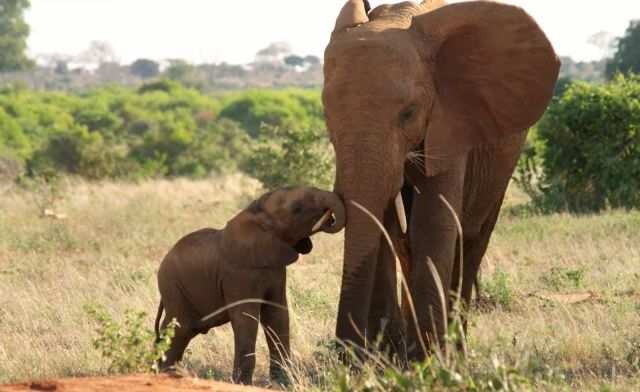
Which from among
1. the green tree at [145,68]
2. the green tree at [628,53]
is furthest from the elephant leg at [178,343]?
the green tree at [145,68]

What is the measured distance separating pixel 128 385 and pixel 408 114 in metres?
2.42

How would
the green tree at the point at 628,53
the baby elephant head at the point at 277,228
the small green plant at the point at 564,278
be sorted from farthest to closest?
1. the green tree at the point at 628,53
2. the small green plant at the point at 564,278
3. the baby elephant head at the point at 277,228

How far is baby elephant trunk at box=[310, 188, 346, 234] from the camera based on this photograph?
6.89 meters

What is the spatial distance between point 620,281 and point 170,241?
19.0ft

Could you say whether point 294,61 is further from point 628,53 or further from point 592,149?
point 592,149

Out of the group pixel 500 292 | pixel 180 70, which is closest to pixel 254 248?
pixel 500 292

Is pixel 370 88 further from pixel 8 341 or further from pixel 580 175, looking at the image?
pixel 580 175

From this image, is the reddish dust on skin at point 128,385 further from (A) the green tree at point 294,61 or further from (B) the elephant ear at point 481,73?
(A) the green tree at point 294,61

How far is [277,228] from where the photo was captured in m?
7.38

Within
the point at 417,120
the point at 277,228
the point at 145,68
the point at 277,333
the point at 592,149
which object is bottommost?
the point at 145,68

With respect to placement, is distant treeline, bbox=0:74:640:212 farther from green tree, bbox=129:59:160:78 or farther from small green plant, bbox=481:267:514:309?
green tree, bbox=129:59:160:78

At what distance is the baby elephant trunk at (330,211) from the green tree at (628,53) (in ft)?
118

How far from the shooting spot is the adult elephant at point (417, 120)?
6.93m

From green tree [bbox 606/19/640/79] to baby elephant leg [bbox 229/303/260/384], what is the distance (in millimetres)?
35928
